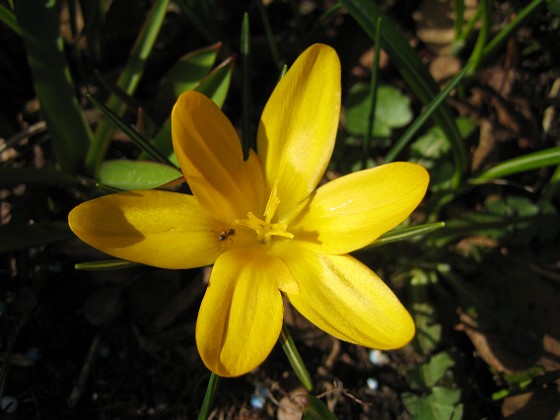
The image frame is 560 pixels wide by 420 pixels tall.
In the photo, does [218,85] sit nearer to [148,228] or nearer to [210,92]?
[210,92]

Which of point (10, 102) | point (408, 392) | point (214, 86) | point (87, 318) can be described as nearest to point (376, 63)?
point (214, 86)

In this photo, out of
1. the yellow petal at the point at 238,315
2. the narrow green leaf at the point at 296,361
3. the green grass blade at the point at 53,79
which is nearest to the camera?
the yellow petal at the point at 238,315

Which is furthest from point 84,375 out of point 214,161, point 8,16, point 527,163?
point 527,163

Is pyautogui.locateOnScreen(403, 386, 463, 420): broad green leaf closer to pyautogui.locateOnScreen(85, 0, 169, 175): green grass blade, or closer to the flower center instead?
the flower center

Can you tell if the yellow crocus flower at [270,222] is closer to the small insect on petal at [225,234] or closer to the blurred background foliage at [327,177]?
the small insect on petal at [225,234]

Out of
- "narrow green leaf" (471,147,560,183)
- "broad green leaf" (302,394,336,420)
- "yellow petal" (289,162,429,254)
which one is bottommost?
"narrow green leaf" (471,147,560,183)

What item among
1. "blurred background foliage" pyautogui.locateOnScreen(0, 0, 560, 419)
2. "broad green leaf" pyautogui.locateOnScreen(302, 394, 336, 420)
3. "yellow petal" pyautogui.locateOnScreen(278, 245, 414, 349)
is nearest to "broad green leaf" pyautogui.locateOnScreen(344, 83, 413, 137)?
"blurred background foliage" pyautogui.locateOnScreen(0, 0, 560, 419)

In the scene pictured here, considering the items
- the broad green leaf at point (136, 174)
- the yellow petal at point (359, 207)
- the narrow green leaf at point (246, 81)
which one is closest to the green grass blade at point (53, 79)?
the broad green leaf at point (136, 174)
